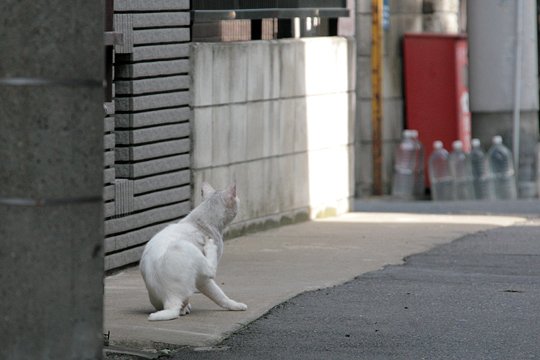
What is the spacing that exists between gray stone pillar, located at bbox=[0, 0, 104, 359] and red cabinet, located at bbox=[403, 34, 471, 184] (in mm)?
23025

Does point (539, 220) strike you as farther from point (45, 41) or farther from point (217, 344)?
point (45, 41)

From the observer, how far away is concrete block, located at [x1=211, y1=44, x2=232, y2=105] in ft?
43.9

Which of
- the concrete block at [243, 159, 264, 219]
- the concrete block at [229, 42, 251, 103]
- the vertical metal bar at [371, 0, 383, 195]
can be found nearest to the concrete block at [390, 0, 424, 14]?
the vertical metal bar at [371, 0, 383, 195]

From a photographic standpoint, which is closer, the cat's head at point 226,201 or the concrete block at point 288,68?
the cat's head at point 226,201

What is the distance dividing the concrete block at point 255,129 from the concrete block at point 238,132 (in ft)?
0.25

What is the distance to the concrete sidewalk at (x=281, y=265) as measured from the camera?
834 centimetres

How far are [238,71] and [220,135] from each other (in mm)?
728

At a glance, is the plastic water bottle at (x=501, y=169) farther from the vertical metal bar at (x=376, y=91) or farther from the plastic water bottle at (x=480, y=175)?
the vertical metal bar at (x=376, y=91)

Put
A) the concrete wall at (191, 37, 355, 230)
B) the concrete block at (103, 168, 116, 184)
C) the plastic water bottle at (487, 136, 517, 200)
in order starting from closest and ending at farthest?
the concrete block at (103, 168, 116, 184)
the concrete wall at (191, 37, 355, 230)
the plastic water bottle at (487, 136, 517, 200)

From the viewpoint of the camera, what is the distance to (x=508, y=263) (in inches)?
483

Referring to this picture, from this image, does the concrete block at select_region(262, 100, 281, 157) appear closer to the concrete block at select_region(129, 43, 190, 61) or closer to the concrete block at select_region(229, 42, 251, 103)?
the concrete block at select_region(229, 42, 251, 103)

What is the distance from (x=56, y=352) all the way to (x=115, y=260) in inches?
244

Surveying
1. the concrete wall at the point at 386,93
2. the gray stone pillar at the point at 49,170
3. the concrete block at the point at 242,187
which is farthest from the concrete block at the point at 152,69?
the concrete wall at the point at 386,93

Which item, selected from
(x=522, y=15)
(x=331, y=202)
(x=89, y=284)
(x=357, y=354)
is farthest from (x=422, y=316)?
(x=522, y=15)
